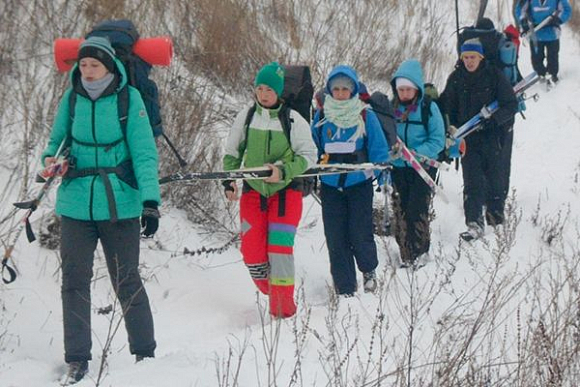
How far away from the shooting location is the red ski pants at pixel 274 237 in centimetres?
532

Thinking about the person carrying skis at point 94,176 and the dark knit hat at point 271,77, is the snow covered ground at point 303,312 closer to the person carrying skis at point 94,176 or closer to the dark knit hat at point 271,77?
the person carrying skis at point 94,176

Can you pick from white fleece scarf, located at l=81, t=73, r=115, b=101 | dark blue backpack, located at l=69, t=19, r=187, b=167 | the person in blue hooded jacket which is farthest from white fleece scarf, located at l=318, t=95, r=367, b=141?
white fleece scarf, located at l=81, t=73, r=115, b=101

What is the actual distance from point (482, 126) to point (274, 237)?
8.44 feet

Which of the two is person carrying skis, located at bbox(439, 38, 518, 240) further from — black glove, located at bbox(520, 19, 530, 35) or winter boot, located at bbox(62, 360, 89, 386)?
black glove, located at bbox(520, 19, 530, 35)

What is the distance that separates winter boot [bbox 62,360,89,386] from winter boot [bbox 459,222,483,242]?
372 centimetres

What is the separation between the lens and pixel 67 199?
4.35 metres

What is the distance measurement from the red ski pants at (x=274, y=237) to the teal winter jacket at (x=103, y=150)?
1.12 metres

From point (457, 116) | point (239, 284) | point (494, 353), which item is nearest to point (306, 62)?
point (457, 116)

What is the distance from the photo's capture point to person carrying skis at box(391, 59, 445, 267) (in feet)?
20.6

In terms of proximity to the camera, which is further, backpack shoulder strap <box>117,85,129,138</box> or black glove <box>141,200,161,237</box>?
backpack shoulder strap <box>117,85,129,138</box>

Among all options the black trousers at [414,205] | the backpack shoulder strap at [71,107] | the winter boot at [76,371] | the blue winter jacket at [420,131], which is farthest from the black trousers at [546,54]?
the winter boot at [76,371]

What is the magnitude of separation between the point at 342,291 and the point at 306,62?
331 centimetres

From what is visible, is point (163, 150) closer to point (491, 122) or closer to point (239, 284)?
point (239, 284)

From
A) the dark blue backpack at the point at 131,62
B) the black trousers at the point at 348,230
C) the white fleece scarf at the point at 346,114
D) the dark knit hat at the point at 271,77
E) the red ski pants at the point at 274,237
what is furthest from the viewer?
the black trousers at the point at 348,230
